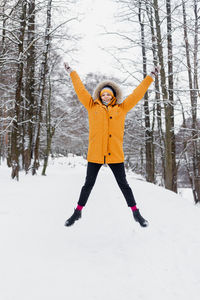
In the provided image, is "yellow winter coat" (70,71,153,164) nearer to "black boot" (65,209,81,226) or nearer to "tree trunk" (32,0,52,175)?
"black boot" (65,209,81,226)

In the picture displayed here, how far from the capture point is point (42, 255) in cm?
250

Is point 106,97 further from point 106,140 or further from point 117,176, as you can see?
point 117,176

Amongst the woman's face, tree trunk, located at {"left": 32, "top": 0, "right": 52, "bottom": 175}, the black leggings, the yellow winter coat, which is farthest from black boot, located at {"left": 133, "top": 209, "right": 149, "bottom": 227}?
tree trunk, located at {"left": 32, "top": 0, "right": 52, "bottom": 175}

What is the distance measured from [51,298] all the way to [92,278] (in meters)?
0.42

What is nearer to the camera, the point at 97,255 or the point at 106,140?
the point at 97,255

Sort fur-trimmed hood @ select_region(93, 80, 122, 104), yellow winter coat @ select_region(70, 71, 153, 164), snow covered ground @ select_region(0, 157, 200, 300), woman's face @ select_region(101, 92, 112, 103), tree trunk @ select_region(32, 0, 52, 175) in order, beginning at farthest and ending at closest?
tree trunk @ select_region(32, 0, 52, 175) < fur-trimmed hood @ select_region(93, 80, 122, 104) < woman's face @ select_region(101, 92, 112, 103) < yellow winter coat @ select_region(70, 71, 153, 164) < snow covered ground @ select_region(0, 157, 200, 300)

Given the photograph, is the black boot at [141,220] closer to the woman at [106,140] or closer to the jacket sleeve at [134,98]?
the woman at [106,140]

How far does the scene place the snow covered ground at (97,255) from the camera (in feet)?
6.32

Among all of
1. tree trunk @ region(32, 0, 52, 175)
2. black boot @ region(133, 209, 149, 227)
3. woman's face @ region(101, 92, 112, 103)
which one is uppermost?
tree trunk @ region(32, 0, 52, 175)

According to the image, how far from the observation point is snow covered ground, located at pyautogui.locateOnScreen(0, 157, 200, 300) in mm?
1926

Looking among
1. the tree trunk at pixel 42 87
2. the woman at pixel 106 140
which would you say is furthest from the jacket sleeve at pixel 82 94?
→ the tree trunk at pixel 42 87

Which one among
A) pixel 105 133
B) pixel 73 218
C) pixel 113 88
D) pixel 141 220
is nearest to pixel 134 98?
pixel 113 88

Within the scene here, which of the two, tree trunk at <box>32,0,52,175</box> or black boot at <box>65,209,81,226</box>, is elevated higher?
tree trunk at <box>32,0,52,175</box>

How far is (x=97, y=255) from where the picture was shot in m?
2.58
